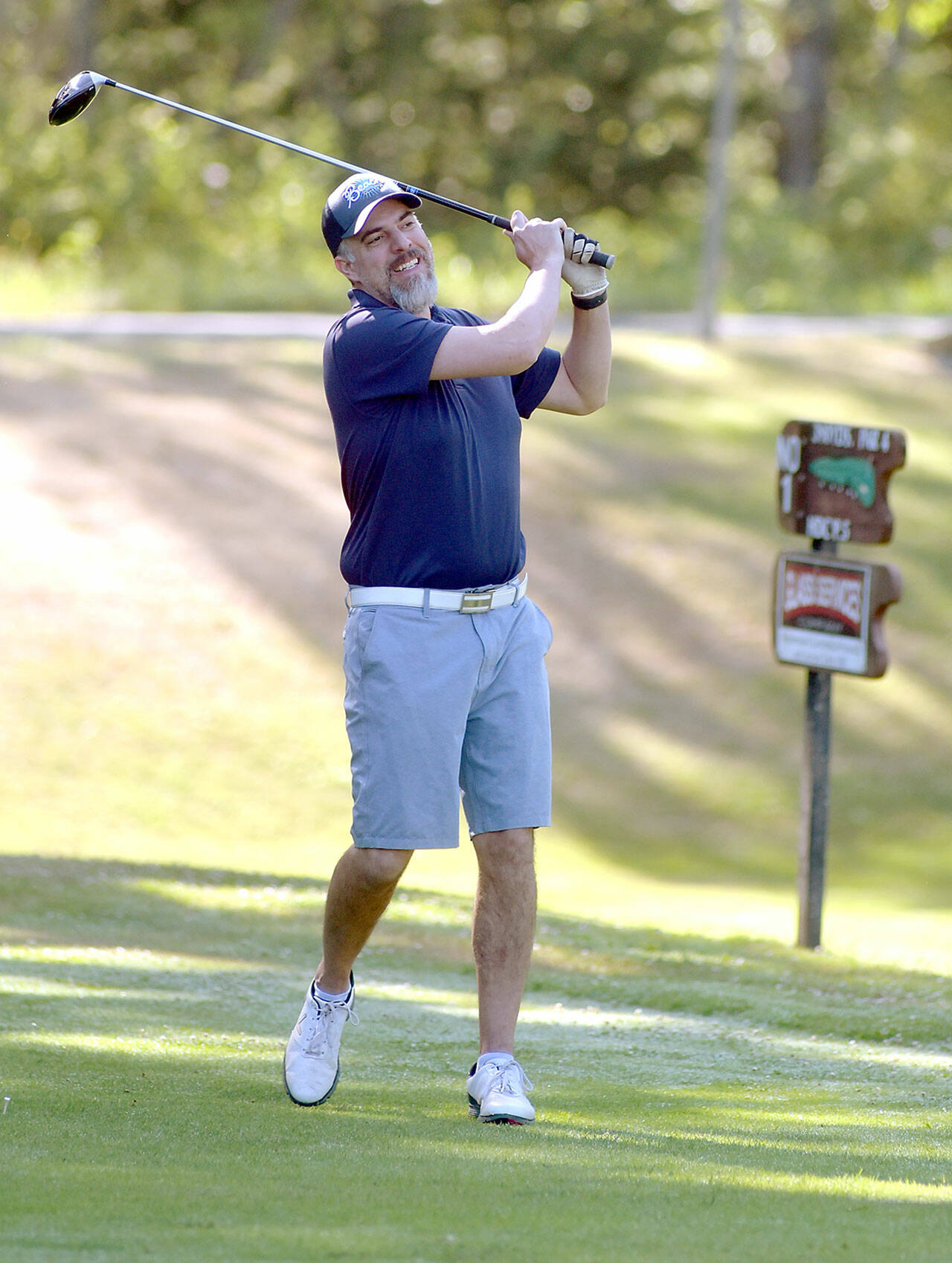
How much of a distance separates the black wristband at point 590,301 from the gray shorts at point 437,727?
2.51 ft

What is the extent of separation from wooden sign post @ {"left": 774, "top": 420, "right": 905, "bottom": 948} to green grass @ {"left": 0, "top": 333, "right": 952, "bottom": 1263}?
0.56 m

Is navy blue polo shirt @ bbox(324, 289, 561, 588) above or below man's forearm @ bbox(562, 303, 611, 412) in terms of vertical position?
below

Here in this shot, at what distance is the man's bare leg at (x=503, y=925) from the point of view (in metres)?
3.96

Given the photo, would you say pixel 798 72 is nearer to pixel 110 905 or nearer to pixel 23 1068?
pixel 110 905

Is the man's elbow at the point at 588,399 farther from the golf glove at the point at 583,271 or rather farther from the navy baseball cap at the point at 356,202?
the navy baseball cap at the point at 356,202

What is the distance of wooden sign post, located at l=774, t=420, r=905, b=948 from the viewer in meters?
7.31

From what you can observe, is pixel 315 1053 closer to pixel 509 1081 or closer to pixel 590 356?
pixel 509 1081

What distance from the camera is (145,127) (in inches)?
939

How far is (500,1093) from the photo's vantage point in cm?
375

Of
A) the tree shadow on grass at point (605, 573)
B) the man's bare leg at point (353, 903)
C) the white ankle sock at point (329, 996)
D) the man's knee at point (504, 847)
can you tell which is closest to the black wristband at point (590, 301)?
the man's knee at point (504, 847)

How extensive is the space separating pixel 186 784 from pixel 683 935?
4195mm

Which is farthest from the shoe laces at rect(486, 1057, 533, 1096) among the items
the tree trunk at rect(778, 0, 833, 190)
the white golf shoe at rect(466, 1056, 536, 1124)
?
the tree trunk at rect(778, 0, 833, 190)

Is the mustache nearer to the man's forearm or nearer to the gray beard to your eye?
the gray beard

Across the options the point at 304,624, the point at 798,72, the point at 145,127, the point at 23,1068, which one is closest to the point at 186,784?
the point at 304,624
